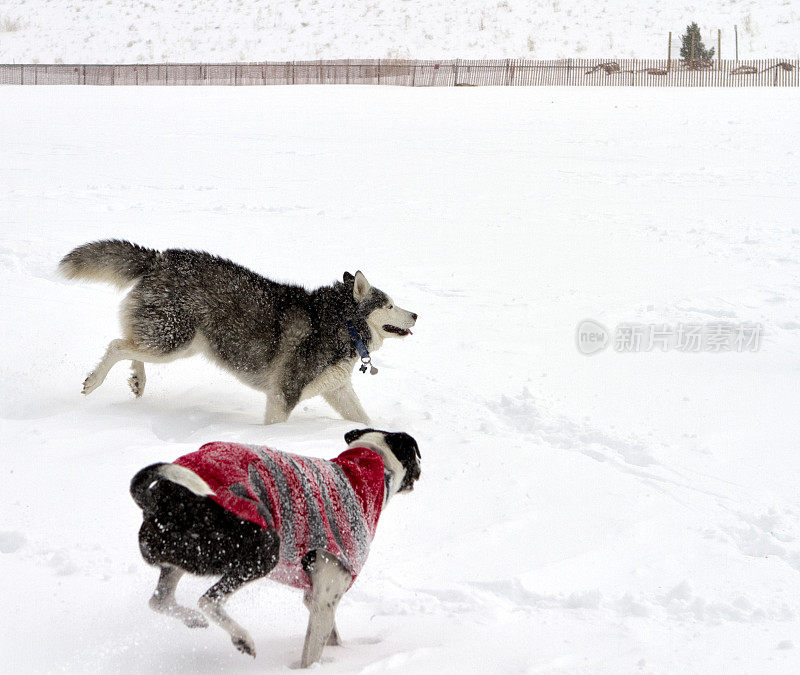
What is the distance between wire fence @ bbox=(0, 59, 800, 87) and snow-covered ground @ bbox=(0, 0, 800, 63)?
7.48 metres

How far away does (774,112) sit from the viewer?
17.5 meters

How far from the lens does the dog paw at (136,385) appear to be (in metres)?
5.77

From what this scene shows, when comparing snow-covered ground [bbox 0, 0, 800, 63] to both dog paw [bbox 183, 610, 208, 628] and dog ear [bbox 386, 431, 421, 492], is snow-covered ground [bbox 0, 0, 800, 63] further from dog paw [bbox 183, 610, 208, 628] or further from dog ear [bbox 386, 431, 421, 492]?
dog paw [bbox 183, 610, 208, 628]

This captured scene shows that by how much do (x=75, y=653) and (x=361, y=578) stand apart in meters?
1.24

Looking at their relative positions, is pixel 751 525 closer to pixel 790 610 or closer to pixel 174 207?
pixel 790 610

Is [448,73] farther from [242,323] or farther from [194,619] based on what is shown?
[194,619]

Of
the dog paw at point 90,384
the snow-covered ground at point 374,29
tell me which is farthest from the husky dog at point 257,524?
the snow-covered ground at point 374,29

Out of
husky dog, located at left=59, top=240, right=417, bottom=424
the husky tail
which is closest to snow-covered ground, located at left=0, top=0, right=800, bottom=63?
husky dog, located at left=59, top=240, right=417, bottom=424

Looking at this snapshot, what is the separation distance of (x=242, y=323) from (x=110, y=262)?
1.02 m

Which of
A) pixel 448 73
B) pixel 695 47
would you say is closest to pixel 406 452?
pixel 448 73

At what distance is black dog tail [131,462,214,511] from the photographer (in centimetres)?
250

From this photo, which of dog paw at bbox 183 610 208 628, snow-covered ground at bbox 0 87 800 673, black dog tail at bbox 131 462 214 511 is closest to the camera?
black dog tail at bbox 131 462 214 511

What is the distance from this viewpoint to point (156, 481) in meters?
2.51

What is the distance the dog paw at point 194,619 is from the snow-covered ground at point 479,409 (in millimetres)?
97
